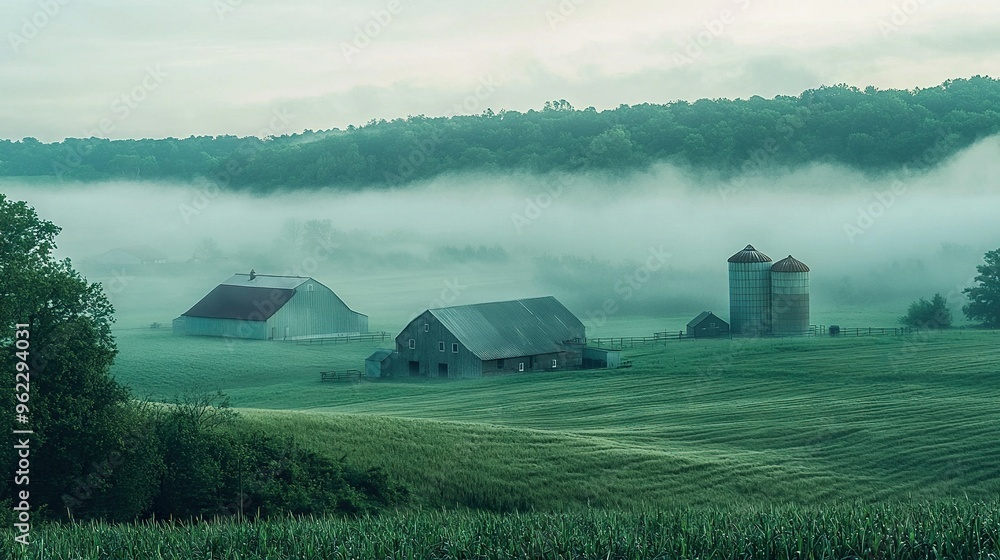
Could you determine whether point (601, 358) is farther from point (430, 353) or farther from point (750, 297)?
point (750, 297)

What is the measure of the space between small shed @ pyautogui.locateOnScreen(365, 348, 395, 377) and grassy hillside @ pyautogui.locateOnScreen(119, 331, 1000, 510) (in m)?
3.08

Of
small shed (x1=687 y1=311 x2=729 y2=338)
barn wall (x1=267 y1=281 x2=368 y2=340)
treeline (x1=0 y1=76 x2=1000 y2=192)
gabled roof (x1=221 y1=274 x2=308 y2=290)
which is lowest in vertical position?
A: small shed (x1=687 y1=311 x2=729 y2=338)

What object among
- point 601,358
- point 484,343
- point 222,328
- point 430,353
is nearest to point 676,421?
point 601,358

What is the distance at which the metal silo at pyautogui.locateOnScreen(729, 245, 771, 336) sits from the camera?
8175 centimetres

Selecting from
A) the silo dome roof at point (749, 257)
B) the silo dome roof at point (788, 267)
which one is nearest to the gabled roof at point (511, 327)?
the silo dome roof at point (749, 257)

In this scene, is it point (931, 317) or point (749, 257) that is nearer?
point (749, 257)

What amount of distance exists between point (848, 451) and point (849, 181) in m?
130

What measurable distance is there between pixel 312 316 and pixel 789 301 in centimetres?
3501

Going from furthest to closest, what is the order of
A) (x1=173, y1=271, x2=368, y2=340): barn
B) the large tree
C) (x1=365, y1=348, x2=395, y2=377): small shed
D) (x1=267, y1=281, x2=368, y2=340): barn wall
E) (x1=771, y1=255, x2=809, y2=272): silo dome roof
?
(x1=267, y1=281, x2=368, y2=340): barn wall → (x1=173, y1=271, x2=368, y2=340): barn → (x1=771, y1=255, x2=809, y2=272): silo dome roof → (x1=365, y1=348, x2=395, y2=377): small shed → the large tree

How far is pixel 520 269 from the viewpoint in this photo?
138875 millimetres

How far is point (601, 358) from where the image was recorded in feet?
234

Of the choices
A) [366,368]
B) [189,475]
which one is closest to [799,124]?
[366,368]

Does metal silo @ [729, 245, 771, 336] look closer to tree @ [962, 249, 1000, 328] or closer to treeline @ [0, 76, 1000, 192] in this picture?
tree @ [962, 249, 1000, 328]

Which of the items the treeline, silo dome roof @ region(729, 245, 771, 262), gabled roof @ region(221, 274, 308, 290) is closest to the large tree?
gabled roof @ region(221, 274, 308, 290)
